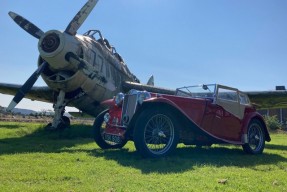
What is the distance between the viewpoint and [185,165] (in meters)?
5.87

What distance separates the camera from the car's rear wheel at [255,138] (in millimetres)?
8421

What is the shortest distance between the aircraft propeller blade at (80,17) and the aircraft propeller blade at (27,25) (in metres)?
1.55

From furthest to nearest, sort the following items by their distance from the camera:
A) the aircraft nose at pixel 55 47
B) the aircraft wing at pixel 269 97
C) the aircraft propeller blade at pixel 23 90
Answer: the aircraft wing at pixel 269 97
the aircraft propeller blade at pixel 23 90
the aircraft nose at pixel 55 47

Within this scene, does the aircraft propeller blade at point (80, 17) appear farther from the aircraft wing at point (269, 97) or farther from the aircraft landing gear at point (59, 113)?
the aircraft wing at point (269, 97)

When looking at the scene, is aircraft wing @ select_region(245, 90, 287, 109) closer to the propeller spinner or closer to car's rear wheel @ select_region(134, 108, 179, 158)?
the propeller spinner

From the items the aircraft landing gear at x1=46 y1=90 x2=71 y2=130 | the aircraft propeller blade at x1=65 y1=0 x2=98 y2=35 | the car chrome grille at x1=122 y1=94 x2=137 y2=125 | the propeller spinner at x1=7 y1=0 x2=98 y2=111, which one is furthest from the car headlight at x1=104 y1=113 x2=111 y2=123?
the aircraft propeller blade at x1=65 y1=0 x2=98 y2=35

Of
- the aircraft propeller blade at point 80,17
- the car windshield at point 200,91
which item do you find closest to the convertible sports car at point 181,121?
the car windshield at point 200,91

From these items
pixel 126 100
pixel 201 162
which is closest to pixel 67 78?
pixel 126 100

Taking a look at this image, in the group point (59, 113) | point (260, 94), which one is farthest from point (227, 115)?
point (260, 94)

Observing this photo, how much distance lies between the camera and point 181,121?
7.11 m

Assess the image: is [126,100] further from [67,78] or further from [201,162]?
[67,78]

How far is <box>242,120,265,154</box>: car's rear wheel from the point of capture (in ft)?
27.6

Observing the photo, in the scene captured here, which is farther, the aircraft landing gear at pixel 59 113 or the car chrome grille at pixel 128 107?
the aircraft landing gear at pixel 59 113

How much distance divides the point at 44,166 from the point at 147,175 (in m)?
1.96
